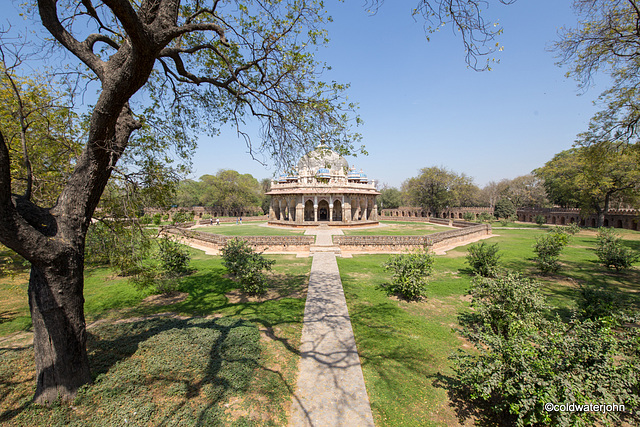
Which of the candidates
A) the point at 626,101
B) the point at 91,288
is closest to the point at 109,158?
the point at 91,288

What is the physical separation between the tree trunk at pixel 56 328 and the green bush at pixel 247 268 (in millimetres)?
5451

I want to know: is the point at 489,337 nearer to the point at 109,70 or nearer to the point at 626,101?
the point at 109,70

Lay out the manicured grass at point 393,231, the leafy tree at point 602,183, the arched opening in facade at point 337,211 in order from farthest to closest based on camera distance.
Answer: the arched opening in facade at point 337,211
the leafy tree at point 602,183
the manicured grass at point 393,231

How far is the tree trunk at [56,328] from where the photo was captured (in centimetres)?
373

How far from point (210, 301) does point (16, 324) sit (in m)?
4.92

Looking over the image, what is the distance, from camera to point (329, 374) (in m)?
5.07

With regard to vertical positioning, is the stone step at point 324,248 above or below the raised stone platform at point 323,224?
below

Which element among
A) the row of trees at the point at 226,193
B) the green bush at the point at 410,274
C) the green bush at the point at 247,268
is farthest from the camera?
the row of trees at the point at 226,193

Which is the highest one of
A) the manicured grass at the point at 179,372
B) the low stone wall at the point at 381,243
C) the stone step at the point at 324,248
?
the low stone wall at the point at 381,243

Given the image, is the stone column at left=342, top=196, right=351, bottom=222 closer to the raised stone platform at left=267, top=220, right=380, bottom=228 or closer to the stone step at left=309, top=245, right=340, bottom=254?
the raised stone platform at left=267, top=220, right=380, bottom=228

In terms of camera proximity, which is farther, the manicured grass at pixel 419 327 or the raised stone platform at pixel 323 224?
the raised stone platform at pixel 323 224

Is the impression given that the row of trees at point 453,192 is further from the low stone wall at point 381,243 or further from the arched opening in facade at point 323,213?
the low stone wall at point 381,243

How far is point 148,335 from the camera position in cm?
568

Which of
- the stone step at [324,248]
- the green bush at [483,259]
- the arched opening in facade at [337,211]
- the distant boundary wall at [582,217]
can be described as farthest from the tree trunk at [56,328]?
the distant boundary wall at [582,217]
